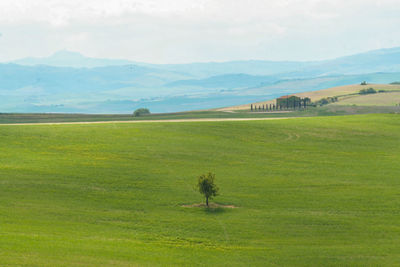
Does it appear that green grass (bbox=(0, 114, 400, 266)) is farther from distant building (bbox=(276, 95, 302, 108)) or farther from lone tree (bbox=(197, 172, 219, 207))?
distant building (bbox=(276, 95, 302, 108))

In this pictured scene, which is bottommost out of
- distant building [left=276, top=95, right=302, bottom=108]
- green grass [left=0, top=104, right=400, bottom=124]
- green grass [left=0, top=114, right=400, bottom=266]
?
green grass [left=0, top=114, right=400, bottom=266]

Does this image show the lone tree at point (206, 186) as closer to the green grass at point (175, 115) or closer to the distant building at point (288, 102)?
the green grass at point (175, 115)

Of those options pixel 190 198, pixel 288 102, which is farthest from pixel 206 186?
pixel 288 102

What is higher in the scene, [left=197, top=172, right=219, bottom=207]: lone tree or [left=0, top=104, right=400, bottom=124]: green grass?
[left=0, top=104, right=400, bottom=124]: green grass

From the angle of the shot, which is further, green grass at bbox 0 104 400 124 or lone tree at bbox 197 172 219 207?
green grass at bbox 0 104 400 124

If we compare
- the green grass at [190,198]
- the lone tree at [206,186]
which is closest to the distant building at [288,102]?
the green grass at [190,198]

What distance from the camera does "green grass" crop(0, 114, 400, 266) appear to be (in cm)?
4262

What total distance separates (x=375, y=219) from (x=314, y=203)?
739cm

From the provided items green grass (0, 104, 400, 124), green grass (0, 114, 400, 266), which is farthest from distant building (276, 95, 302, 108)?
green grass (0, 114, 400, 266)

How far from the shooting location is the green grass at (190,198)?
4262 centimetres

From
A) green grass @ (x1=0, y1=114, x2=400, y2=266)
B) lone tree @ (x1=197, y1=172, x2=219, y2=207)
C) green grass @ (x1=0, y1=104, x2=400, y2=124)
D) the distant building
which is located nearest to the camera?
green grass @ (x1=0, y1=114, x2=400, y2=266)

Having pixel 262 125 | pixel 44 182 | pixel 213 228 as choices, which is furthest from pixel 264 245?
pixel 262 125

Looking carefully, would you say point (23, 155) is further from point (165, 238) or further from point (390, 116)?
point (390, 116)

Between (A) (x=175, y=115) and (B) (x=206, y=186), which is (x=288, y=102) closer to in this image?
(A) (x=175, y=115)
